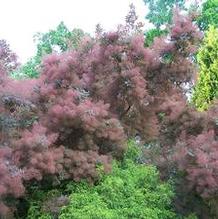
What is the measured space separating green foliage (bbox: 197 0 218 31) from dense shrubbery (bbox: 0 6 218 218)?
10641 mm

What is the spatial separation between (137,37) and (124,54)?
41cm

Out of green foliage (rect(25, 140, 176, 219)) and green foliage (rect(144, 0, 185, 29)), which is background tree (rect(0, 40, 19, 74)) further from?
green foliage (rect(144, 0, 185, 29))

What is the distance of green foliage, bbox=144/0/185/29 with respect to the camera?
24094 millimetres

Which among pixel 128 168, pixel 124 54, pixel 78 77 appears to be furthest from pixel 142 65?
pixel 128 168

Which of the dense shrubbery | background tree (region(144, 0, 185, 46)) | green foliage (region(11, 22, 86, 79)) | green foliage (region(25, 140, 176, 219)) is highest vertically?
background tree (region(144, 0, 185, 46))

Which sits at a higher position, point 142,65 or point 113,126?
point 142,65

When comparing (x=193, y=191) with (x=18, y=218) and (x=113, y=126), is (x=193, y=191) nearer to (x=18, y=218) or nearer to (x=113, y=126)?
(x=113, y=126)

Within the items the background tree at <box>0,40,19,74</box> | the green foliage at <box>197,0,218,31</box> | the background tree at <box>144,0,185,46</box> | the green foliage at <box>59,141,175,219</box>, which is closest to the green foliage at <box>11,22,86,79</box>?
the background tree at <box>144,0,185,46</box>

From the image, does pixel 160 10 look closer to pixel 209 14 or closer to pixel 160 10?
pixel 160 10

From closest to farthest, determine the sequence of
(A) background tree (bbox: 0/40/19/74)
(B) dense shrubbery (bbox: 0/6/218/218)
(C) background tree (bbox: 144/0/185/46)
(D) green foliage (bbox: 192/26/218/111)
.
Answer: (B) dense shrubbery (bbox: 0/6/218/218), (A) background tree (bbox: 0/40/19/74), (D) green foliage (bbox: 192/26/218/111), (C) background tree (bbox: 144/0/185/46)

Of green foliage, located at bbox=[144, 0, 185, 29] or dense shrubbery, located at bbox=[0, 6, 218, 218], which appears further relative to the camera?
green foliage, located at bbox=[144, 0, 185, 29]

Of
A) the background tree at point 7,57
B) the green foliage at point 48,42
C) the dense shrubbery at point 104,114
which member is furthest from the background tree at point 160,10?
the background tree at point 7,57

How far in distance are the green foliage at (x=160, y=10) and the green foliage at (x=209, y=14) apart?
2394 mm

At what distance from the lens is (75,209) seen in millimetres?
9281
